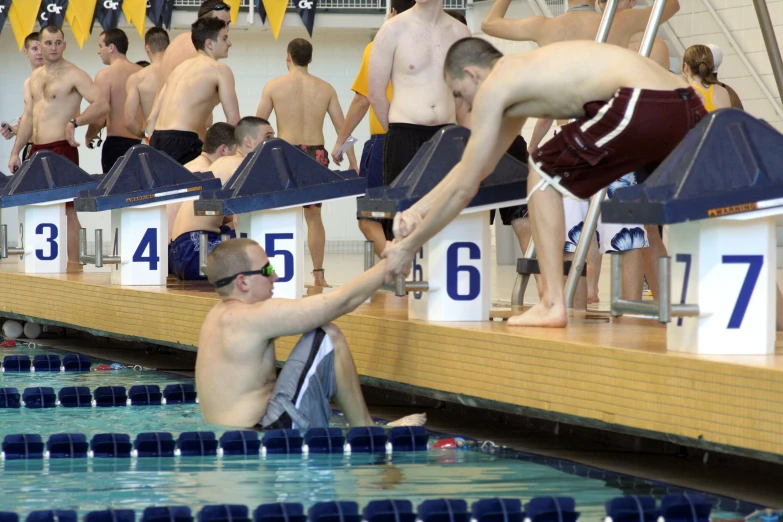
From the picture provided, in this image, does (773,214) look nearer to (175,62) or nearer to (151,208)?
(151,208)

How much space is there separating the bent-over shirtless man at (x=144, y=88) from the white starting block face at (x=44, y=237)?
1670mm

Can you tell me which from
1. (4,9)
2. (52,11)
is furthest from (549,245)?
(4,9)

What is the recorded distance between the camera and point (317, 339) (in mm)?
3816

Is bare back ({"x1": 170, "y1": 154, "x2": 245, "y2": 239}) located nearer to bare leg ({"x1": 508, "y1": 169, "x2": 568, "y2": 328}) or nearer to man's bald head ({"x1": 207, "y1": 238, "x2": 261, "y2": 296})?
man's bald head ({"x1": 207, "y1": 238, "x2": 261, "y2": 296})

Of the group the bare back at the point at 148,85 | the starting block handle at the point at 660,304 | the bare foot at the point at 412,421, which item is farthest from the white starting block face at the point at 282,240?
the bare back at the point at 148,85

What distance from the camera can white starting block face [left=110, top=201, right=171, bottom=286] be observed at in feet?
20.4

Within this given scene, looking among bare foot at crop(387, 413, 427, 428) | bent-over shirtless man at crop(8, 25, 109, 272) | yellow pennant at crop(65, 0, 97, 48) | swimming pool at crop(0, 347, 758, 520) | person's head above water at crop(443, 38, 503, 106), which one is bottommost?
swimming pool at crop(0, 347, 758, 520)

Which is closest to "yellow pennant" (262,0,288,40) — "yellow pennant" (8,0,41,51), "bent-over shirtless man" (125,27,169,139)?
"yellow pennant" (8,0,41,51)

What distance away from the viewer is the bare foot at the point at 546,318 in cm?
400

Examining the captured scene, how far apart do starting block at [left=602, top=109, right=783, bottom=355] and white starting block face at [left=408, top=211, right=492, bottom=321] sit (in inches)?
41.1

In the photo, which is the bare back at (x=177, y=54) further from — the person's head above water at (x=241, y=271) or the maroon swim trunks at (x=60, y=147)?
the person's head above water at (x=241, y=271)

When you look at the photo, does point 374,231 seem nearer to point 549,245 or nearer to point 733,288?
point 549,245

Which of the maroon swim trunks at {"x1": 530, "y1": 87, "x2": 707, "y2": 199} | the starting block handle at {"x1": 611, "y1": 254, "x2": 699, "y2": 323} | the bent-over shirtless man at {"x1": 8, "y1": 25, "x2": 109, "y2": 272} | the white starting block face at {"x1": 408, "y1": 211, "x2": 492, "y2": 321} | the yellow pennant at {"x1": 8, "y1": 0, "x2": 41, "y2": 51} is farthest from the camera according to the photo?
the yellow pennant at {"x1": 8, "y1": 0, "x2": 41, "y2": 51}

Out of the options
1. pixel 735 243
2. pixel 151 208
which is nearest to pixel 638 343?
pixel 735 243
